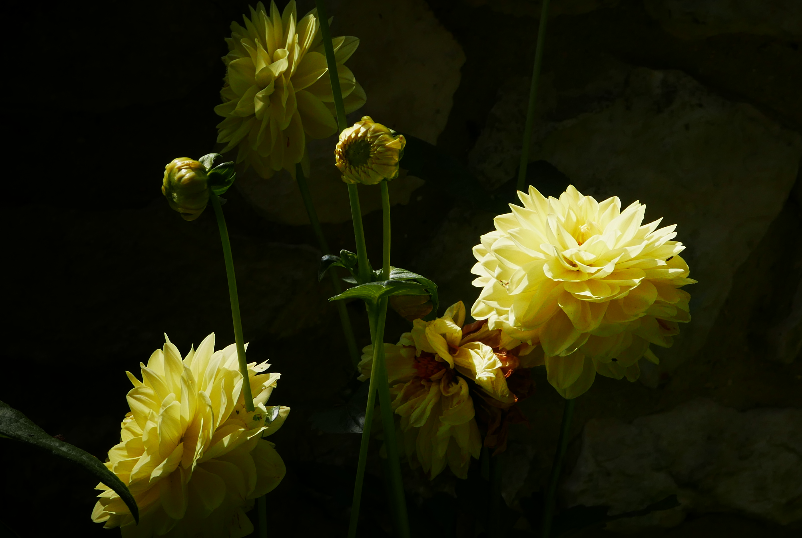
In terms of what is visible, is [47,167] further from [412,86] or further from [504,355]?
[504,355]

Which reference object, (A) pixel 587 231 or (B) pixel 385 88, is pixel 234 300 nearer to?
(A) pixel 587 231

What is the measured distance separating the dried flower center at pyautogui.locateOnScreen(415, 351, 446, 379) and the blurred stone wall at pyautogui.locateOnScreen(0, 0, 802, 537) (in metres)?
0.23

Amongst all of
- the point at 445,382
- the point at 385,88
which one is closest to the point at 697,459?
the point at 445,382

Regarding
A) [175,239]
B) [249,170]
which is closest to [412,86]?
[249,170]

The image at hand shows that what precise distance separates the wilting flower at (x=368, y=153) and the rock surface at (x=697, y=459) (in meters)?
0.54

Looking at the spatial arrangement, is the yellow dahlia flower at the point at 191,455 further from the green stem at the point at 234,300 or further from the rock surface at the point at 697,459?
the rock surface at the point at 697,459

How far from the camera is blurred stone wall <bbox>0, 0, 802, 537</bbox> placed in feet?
2.42

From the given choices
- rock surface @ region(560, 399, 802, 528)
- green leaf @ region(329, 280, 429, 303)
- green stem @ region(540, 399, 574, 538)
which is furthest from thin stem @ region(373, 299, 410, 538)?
rock surface @ region(560, 399, 802, 528)

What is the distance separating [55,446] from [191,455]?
10cm

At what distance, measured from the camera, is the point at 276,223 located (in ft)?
2.62

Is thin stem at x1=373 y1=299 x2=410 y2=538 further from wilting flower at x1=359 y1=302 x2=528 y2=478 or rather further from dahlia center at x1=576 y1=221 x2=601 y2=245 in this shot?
dahlia center at x1=576 y1=221 x2=601 y2=245

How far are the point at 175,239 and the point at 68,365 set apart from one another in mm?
176

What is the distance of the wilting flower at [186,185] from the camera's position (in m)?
0.44

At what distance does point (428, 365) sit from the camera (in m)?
0.56
